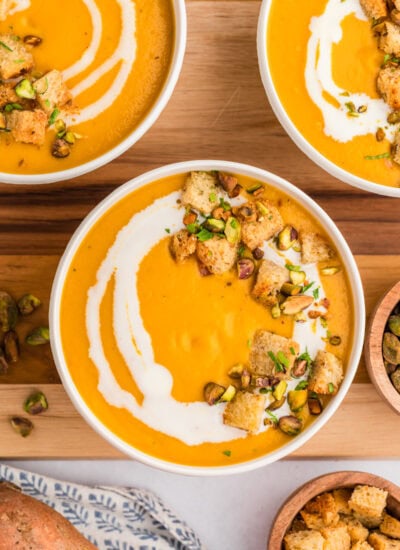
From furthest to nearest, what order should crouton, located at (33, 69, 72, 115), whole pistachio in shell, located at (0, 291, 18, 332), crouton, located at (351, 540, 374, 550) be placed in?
crouton, located at (351, 540, 374, 550)
whole pistachio in shell, located at (0, 291, 18, 332)
crouton, located at (33, 69, 72, 115)

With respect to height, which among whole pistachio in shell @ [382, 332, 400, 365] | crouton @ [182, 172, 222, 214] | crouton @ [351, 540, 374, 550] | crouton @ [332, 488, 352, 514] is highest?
crouton @ [182, 172, 222, 214]

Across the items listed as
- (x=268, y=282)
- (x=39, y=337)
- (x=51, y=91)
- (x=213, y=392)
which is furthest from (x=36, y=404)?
(x=51, y=91)

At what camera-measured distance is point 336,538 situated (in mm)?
2391

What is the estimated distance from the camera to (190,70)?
2311 mm

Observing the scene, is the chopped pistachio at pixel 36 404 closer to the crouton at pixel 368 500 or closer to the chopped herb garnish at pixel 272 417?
the chopped herb garnish at pixel 272 417

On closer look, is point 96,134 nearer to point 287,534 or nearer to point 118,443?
point 118,443

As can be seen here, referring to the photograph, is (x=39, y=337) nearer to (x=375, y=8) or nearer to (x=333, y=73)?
(x=333, y=73)

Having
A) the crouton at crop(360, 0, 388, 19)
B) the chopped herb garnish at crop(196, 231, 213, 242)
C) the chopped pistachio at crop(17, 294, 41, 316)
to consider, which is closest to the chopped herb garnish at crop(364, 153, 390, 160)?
the crouton at crop(360, 0, 388, 19)

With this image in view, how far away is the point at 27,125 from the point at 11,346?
68 cm

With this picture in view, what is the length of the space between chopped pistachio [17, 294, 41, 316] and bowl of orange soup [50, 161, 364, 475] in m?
0.26

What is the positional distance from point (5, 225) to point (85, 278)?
0.42 metres

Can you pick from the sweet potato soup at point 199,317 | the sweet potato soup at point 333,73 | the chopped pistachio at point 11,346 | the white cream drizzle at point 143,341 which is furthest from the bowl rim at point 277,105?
the chopped pistachio at point 11,346

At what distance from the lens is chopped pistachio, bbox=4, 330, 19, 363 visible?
90.9 inches

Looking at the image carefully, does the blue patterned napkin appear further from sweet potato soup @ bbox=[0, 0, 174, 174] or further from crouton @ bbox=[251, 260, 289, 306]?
sweet potato soup @ bbox=[0, 0, 174, 174]
